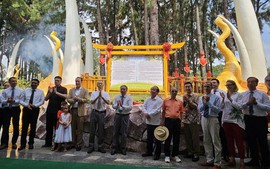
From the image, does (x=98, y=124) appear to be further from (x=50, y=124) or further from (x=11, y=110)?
(x=11, y=110)

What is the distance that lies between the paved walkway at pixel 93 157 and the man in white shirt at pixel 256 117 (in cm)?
63

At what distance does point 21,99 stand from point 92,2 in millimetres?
16111

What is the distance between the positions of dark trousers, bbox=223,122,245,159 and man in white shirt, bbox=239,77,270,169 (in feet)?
0.55

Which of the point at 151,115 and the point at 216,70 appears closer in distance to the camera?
the point at 151,115

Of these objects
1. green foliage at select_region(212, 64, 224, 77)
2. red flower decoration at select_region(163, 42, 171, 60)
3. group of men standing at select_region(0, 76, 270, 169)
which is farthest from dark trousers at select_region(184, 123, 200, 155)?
green foliage at select_region(212, 64, 224, 77)

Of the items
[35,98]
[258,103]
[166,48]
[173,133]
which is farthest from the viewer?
[166,48]

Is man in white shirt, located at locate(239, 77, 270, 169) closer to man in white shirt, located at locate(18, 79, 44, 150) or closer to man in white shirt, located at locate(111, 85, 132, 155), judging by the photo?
man in white shirt, located at locate(111, 85, 132, 155)

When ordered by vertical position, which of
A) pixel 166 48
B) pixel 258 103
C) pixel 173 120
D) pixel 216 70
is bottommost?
pixel 173 120

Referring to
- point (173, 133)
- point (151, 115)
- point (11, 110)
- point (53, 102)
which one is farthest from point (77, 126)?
point (173, 133)

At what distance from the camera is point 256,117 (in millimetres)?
3885

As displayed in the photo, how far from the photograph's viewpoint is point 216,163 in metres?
3.88

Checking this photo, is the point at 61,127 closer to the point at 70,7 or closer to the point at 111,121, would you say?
the point at 111,121

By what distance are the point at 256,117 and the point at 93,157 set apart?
2.88 metres

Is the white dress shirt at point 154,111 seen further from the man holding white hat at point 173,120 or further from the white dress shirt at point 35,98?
the white dress shirt at point 35,98
